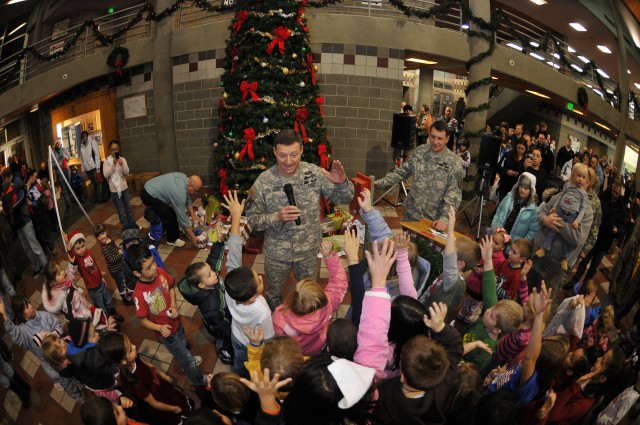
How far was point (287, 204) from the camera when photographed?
12.2 ft

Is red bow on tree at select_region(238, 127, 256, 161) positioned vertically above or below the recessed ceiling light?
below

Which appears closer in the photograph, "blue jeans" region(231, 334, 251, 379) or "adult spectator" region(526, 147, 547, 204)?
"blue jeans" region(231, 334, 251, 379)

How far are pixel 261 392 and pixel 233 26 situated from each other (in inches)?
216

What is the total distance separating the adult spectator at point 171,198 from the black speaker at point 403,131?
415 centimetres

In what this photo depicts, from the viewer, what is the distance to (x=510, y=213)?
186 inches

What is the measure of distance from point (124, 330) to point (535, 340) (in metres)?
4.00

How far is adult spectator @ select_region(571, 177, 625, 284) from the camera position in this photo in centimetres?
199

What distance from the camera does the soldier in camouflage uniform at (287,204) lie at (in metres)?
3.65

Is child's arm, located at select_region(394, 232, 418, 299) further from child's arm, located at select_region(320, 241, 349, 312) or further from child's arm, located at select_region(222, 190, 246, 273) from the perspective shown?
child's arm, located at select_region(222, 190, 246, 273)

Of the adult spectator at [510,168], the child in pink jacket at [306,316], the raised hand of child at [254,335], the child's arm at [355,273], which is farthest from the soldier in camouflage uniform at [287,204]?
the adult spectator at [510,168]

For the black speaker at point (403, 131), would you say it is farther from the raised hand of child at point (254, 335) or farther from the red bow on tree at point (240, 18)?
the raised hand of child at point (254, 335)

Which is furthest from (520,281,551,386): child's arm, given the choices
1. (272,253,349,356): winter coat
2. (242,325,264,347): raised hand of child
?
(242,325,264,347): raised hand of child

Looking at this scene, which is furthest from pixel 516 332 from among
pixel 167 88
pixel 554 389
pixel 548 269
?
pixel 167 88

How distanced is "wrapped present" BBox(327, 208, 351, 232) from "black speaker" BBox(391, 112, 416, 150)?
2.07 metres
